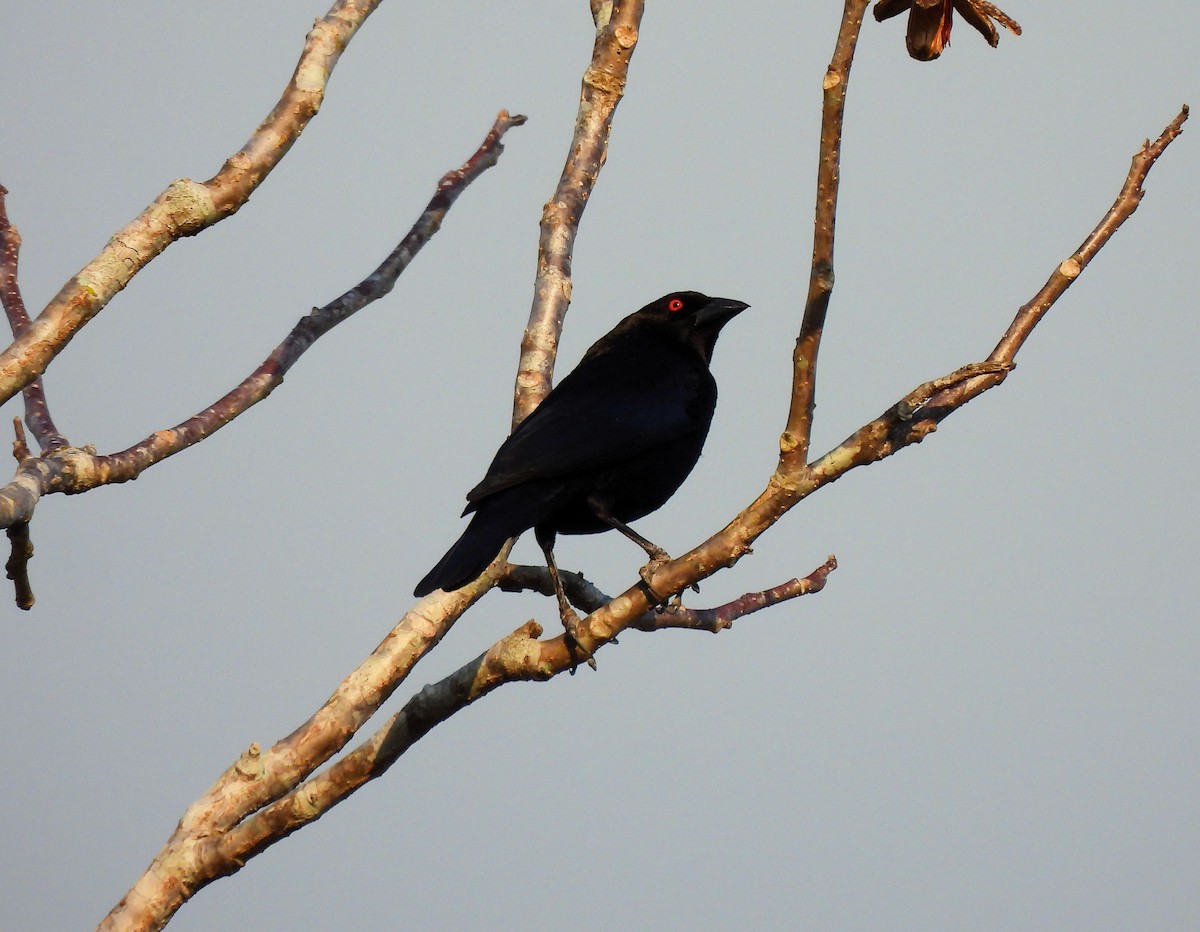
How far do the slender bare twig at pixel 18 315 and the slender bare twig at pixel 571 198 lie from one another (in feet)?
7.48

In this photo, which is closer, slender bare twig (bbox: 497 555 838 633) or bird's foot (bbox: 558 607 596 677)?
bird's foot (bbox: 558 607 596 677)

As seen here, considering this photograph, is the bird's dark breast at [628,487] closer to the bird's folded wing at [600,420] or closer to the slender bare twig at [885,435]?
the bird's folded wing at [600,420]

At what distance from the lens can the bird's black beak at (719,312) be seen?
25.2 ft

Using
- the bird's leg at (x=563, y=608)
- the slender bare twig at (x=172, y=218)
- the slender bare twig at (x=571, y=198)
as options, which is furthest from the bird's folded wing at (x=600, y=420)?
the slender bare twig at (x=172, y=218)

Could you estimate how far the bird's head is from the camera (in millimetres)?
7691

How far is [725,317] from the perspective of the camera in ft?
25.3

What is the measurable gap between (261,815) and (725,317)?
3.91m

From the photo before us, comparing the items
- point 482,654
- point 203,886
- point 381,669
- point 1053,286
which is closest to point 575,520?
point 381,669

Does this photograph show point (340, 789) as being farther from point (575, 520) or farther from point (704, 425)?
point (704, 425)

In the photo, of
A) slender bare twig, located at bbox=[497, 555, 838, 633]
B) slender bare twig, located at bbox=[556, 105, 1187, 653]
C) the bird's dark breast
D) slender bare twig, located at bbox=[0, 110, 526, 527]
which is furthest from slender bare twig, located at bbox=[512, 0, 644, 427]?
slender bare twig, located at bbox=[556, 105, 1187, 653]

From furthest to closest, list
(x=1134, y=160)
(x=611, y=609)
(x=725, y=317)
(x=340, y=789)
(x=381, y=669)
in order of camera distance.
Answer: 1. (x=725, y=317)
2. (x=381, y=669)
3. (x=340, y=789)
4. (x=611, y=609)
5. (x=1134, y=160)

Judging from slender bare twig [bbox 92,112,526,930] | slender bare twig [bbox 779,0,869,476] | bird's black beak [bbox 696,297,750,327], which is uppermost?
bird's black beak [bbox 696,297,750,327]

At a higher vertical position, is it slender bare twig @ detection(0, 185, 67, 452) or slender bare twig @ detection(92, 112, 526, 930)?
slender bare twig @ detection(0, 185, 67, 452)

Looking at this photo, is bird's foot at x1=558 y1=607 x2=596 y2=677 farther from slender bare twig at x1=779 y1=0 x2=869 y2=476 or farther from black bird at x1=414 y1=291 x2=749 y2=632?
slender bare twig at x1=779 y1=0 x2=869 y2=476
